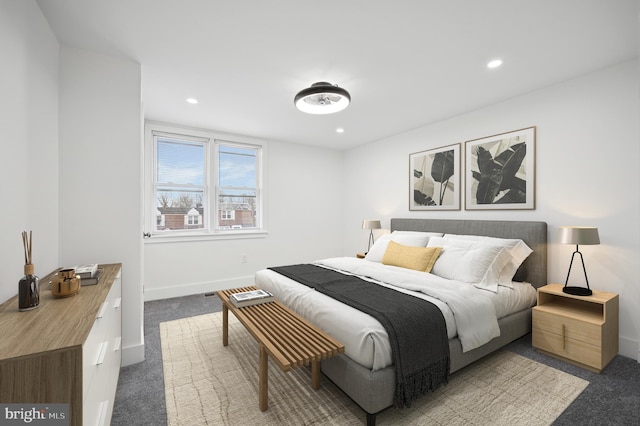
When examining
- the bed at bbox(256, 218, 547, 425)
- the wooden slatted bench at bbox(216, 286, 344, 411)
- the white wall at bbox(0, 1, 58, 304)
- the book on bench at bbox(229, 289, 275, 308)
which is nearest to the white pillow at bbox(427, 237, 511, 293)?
the bed at bbox(256, 218, 547, 425)

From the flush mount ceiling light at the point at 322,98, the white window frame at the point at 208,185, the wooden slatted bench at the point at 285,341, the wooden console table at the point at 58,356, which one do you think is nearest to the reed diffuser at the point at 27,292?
the wooden console table at the point at 58,356

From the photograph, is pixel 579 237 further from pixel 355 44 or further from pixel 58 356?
pixel 58 356

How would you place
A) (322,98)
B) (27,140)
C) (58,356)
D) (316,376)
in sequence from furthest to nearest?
1. (322,98)
2. (316,376)
3. (27,140)
4. (58,356)

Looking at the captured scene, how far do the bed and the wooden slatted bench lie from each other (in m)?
0.10

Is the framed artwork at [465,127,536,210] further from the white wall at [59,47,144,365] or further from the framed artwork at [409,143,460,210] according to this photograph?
the white wall at [59,47,144,365]

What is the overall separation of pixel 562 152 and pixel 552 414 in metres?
2.43

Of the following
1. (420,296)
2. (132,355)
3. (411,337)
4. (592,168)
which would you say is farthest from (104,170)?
(592,168)

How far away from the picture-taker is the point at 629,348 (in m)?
2.44

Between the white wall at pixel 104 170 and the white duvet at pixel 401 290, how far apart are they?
4.29 feet

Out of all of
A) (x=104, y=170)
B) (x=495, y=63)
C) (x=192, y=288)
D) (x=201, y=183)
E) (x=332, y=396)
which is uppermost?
(x=495, y=63)

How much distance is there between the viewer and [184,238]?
14.0ft

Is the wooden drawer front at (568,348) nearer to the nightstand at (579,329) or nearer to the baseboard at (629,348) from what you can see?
the nightstand at (579,329)

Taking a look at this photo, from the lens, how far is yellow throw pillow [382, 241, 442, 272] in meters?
3.12

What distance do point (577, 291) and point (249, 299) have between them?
297 centimetres
